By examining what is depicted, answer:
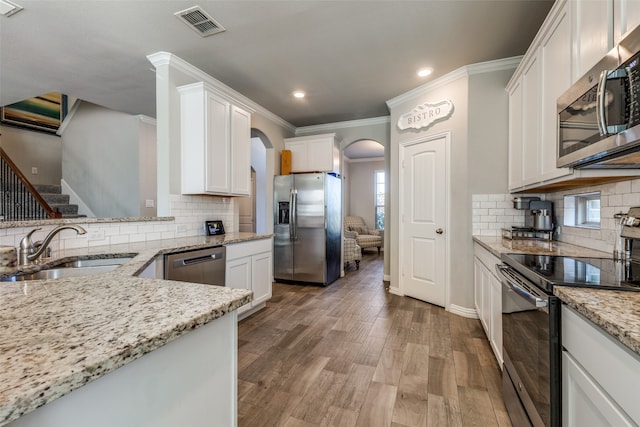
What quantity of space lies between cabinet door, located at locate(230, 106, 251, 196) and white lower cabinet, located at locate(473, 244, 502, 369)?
2.56 metres

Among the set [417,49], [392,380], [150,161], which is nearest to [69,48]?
[150,161]

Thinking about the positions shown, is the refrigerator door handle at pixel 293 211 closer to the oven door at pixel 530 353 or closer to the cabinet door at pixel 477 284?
the cabinet door at pixel 477 284

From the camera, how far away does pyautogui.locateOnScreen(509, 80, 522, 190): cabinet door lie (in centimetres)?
250

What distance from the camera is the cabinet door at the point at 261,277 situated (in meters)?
3.04

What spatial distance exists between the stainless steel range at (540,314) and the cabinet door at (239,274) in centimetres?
206

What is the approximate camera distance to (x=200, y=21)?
2256 millimetres

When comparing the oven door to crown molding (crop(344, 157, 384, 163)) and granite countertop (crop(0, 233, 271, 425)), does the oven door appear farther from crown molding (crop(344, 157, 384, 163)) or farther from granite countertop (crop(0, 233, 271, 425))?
crown molding (crop(344, 157, 384, 163))

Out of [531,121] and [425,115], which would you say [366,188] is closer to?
[425,115]

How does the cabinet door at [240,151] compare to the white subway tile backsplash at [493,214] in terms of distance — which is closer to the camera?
the white subway tile backsplash at [493,214]

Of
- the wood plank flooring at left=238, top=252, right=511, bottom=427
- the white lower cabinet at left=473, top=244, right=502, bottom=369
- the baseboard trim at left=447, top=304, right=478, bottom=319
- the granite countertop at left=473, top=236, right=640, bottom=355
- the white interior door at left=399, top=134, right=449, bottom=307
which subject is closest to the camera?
the granite countertop at left=473, top=236, right=640, bottom=355

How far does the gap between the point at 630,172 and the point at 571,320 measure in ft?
3.48

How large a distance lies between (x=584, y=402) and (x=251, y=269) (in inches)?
103

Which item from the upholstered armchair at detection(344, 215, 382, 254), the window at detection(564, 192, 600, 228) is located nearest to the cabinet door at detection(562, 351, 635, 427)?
the window at detection(564, 192, 600, 228)

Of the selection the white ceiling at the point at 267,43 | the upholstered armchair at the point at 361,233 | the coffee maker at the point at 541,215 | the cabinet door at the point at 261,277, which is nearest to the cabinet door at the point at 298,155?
the white ceiling at the point at 267,43
